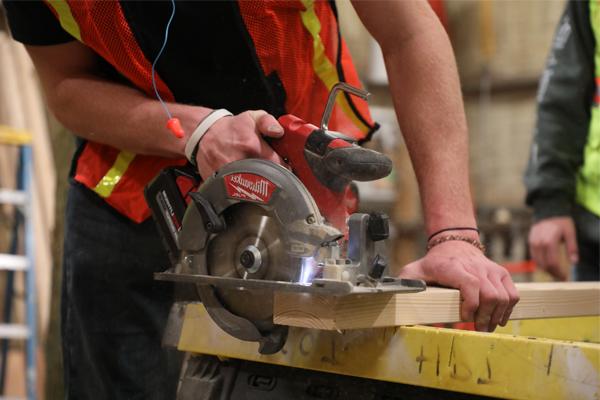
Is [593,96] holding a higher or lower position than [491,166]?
lower

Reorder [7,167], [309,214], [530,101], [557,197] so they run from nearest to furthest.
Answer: [309,214] < [557,197] < [7,167] < [530,101]

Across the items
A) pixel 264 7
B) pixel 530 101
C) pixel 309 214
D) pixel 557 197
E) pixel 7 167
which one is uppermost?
pixel 530 101

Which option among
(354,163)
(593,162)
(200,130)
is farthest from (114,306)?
(593,162)

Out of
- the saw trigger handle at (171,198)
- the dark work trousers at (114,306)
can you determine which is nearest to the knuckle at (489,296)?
the saw trigger handle at (171,198)

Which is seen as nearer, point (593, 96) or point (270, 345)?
point (270, 345)

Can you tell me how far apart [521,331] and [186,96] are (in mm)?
819

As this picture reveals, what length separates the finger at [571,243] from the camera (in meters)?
2.44

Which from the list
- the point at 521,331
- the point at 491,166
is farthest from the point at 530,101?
the point at 521,331

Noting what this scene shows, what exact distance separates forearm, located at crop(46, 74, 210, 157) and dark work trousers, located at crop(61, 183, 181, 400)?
7.5 inches

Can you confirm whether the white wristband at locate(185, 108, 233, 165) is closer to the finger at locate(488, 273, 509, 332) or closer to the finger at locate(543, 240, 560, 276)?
the finger at locate(488, 273, 509, 332)

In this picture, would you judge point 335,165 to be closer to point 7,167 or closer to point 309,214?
point 309,214

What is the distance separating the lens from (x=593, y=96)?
2584 mm

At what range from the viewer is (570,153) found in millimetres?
2555

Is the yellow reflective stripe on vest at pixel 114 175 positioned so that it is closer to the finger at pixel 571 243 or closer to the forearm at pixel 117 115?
the forearm at pixel 117 115
